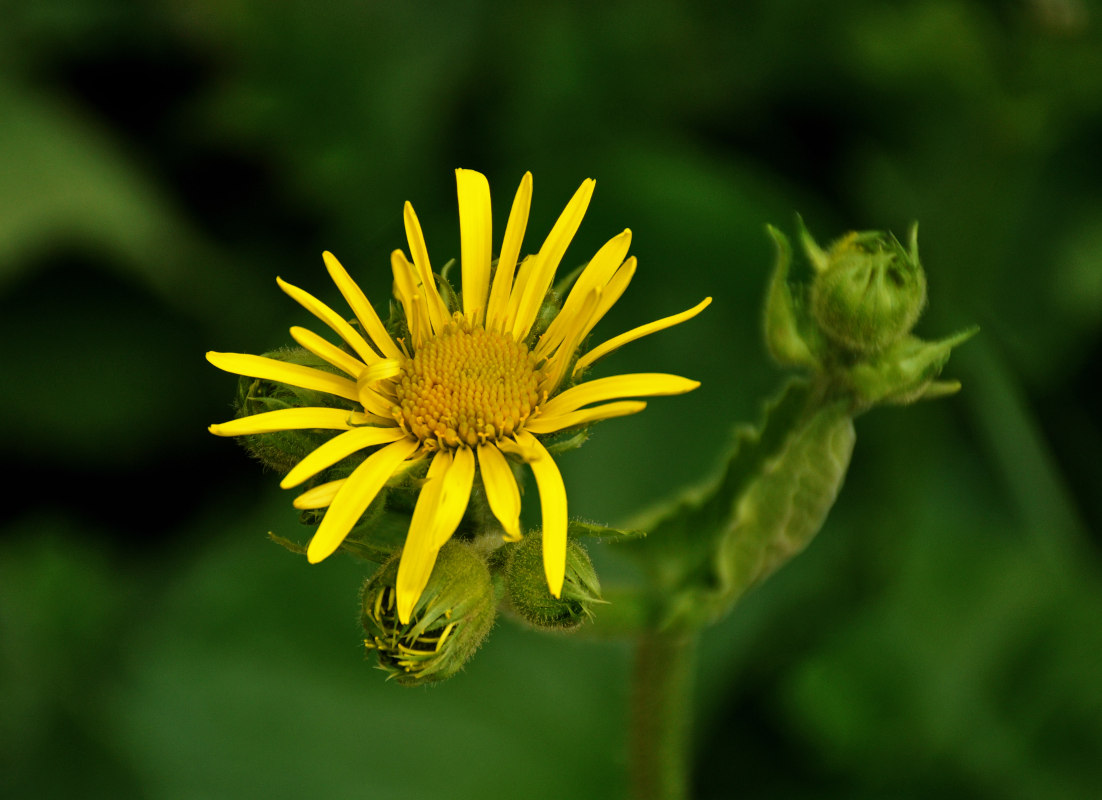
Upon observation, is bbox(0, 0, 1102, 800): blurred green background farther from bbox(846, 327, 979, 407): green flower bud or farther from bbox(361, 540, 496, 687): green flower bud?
bbox(361, 540, 496, 687): green flower bud

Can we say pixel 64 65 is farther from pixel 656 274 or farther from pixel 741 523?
→ pixel 741 523

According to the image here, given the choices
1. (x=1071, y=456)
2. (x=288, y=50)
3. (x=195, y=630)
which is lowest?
(x=195, y=630)

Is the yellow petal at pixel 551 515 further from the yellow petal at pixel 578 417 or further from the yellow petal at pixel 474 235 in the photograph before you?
the yellow petal at pixel 474 235

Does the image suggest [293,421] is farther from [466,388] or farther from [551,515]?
[551,515]

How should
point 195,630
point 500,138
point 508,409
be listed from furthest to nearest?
point 500,138
point 195,630
point 508,409

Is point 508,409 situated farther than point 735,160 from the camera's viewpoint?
No

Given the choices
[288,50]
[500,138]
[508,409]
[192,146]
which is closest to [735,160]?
[500,138]

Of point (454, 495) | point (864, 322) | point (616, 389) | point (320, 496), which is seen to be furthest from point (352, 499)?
point (864, 322)
